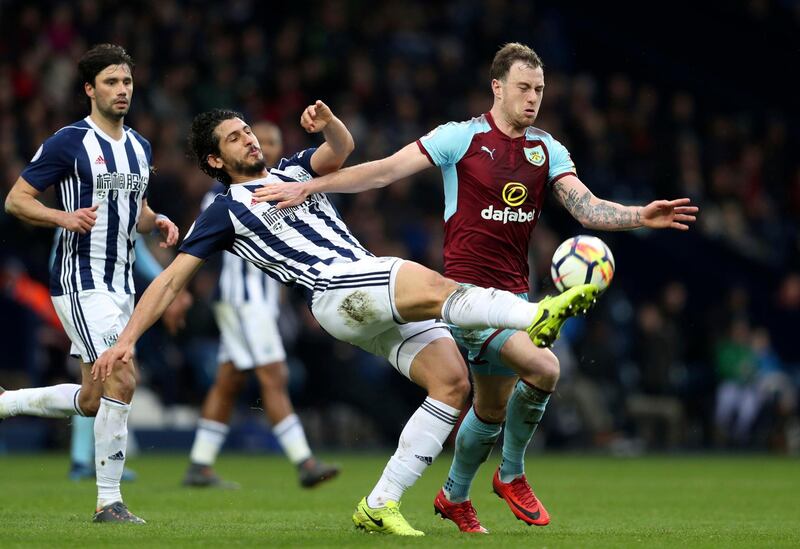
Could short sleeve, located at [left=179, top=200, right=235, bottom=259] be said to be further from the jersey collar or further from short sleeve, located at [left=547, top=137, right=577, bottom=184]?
short sleeve, located at [left=547, top=137, right=577, bottom=184]

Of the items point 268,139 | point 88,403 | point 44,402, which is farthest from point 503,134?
point 268,139

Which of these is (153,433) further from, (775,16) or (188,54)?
(775,16)

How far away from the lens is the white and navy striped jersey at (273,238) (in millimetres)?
6844

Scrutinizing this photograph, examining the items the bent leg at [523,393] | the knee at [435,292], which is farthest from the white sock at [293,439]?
the knee at [435,292]

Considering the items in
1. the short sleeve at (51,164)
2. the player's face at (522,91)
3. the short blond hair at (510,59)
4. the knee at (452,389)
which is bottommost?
the knee at (452,389)

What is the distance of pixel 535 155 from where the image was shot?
7176mm

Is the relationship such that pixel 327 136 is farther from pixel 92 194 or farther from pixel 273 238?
pixel 92 194

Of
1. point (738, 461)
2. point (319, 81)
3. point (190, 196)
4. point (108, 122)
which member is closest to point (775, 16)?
point (319, 81)

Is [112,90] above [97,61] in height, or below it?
below

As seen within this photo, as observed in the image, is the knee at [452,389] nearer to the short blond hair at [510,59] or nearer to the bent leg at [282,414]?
the short blond hair at [510,59]

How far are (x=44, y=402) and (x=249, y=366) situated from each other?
10.5 ft

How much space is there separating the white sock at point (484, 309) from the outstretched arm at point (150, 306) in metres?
1.41

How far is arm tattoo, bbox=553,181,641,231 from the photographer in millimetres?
6762

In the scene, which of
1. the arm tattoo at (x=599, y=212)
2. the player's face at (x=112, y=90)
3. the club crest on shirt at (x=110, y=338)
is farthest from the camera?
the player's face at (x=112, y=90)
